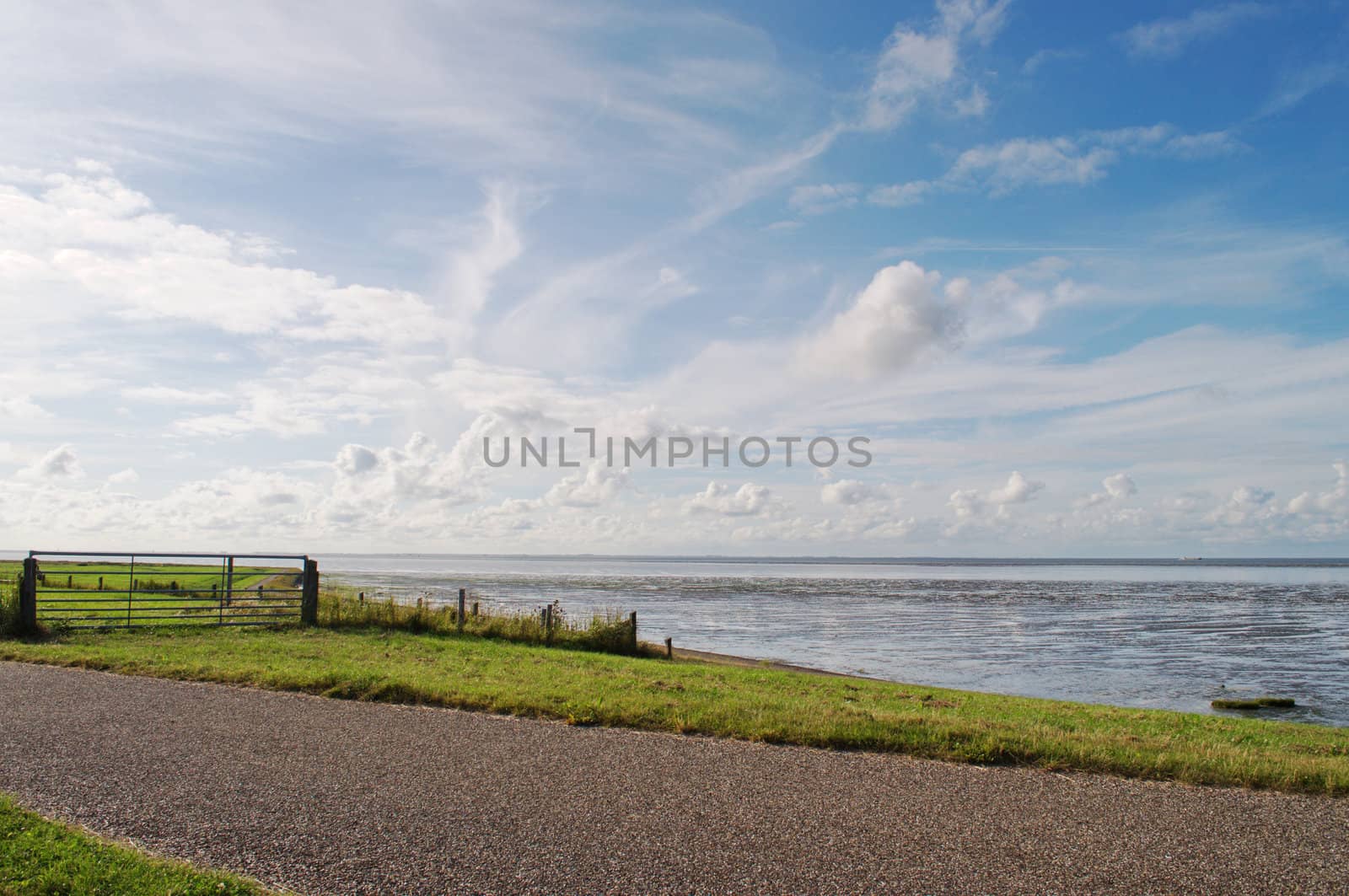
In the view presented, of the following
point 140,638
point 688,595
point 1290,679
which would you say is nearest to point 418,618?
point 140,638

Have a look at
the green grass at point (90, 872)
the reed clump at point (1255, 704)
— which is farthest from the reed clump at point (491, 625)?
the green grass at point (90, 872)

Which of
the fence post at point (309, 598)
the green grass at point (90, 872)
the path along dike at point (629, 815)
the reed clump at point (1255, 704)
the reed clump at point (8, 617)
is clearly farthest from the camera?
the fence post at point (309, 598)

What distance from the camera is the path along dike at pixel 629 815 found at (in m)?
5.28

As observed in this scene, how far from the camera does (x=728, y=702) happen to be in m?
11.0

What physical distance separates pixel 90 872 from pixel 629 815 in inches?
129

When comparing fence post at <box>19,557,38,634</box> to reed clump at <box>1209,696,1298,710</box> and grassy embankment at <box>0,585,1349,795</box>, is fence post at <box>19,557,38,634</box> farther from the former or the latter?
reed clump at <box>1209,696,1298,710</box>

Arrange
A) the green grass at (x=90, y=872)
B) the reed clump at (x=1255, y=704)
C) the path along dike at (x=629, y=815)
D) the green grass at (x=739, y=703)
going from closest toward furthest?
the green grass at (x=90, y=872), the path along dike at (x=629, y=815), the green grass at (x=739, y=703), the reed clump at (x=1255, y=704)

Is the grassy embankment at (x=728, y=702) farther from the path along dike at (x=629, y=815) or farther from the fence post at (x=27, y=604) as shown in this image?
the fence post at (x=27, y=604)

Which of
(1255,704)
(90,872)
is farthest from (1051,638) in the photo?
(90,872)

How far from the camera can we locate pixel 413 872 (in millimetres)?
5242

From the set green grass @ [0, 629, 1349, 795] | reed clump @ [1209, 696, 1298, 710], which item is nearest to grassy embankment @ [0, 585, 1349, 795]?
green grass @ [0, 629, 1349, 795]

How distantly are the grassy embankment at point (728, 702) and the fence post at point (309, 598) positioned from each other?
0.90 metres

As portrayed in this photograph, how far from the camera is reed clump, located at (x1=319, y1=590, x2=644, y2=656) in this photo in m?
21.2

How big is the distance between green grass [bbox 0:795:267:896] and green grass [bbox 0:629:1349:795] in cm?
490
